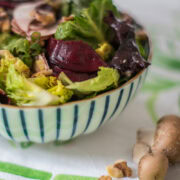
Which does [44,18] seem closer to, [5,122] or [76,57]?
[76,57]

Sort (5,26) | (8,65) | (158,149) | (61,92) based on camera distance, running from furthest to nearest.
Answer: (5,26)
(158,149)
(8,65)
(61,92)

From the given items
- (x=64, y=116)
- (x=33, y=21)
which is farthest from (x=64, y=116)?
(x=33, y=21)

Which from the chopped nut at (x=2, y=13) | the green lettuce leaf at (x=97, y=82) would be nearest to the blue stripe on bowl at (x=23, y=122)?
the green lettuce leaf at (x=97, y=82)

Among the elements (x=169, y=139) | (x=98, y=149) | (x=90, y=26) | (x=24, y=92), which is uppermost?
(x=90, y=26)

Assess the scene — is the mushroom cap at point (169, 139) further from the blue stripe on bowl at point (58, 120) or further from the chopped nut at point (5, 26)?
the chopped nut at point (5, 26)

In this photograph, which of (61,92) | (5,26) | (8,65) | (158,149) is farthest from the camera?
(5,26)

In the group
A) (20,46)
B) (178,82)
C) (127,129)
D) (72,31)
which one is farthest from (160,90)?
(20,46)
